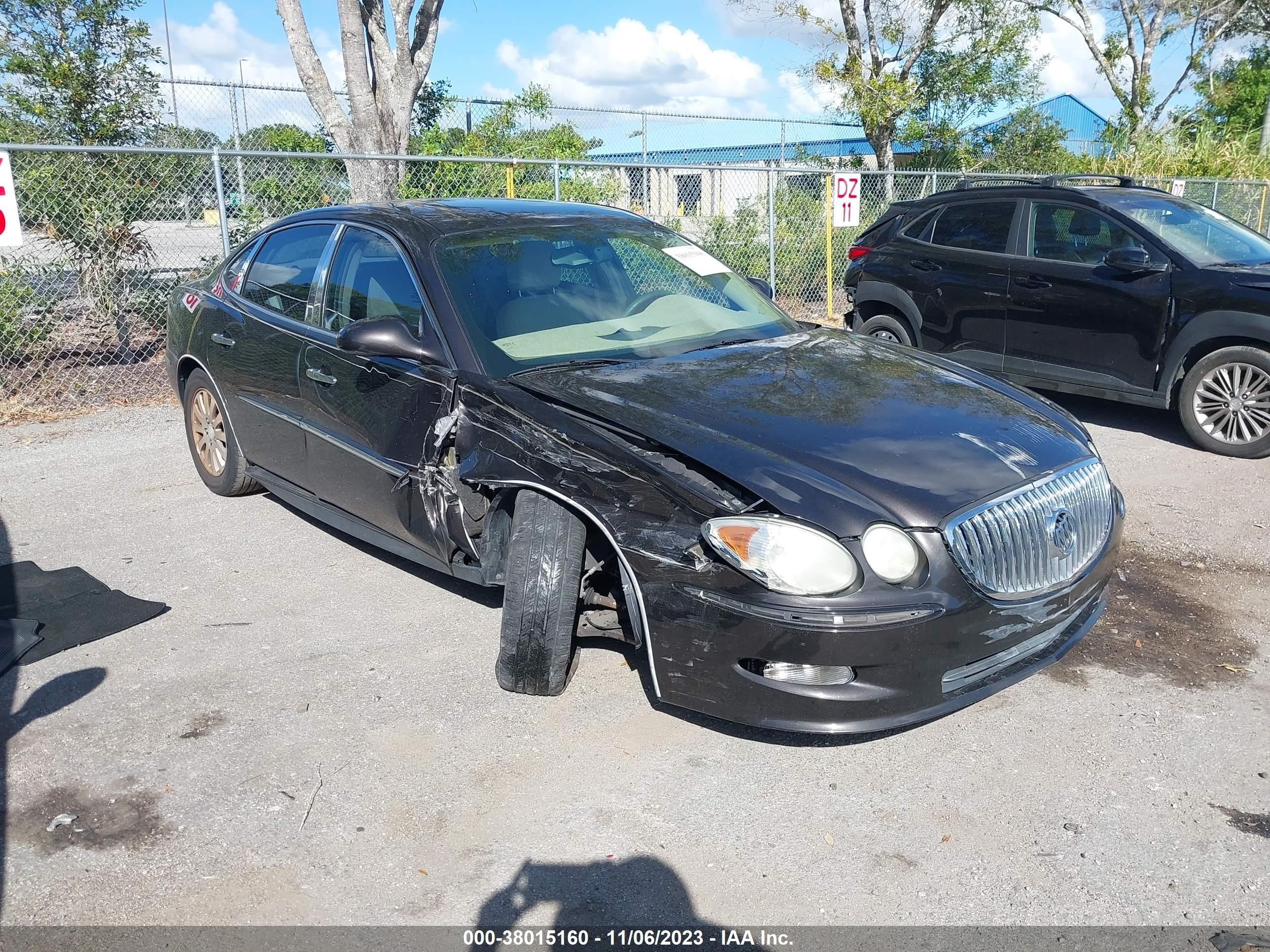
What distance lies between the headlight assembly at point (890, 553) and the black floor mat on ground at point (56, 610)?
10.5ft

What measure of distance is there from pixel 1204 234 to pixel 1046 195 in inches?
45.4

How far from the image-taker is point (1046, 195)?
809 centimetres

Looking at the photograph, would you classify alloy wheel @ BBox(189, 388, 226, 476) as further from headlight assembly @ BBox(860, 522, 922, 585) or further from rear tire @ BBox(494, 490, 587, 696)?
headlight assembly @ BBox(860, 522, 922, 585)

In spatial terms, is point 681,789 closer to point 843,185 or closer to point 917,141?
point 843,185

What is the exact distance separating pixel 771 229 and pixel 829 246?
0.72m

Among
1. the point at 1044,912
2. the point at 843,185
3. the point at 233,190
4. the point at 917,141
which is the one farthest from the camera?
the point at 917,141

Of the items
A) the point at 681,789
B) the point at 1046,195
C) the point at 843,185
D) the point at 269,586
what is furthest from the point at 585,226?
the point at 843,185

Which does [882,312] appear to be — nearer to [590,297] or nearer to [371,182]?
[590,297]

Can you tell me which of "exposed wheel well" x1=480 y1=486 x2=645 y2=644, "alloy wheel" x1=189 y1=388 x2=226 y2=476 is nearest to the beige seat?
"exposed wheel well" x1=480 y1=486 x2=645 y2=644

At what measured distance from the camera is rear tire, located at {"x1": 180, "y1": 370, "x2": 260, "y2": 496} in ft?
18.8

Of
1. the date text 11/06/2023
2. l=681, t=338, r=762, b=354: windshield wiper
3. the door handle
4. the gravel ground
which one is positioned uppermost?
the door handle

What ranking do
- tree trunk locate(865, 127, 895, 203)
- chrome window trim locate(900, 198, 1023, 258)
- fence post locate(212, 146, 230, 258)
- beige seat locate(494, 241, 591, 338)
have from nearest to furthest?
1. beige seat locate(494, 241, 591, 338)
2. chrome window trim locate(900, 198, 1023, 258)
3. fence post locate(212, 146, 230, 258)
4. tree trunk locate(865, 127, 895, 203)

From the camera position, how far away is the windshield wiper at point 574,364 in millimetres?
3896

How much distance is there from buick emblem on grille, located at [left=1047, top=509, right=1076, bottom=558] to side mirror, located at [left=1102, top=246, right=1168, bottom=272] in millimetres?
4500
